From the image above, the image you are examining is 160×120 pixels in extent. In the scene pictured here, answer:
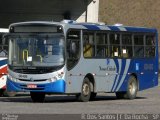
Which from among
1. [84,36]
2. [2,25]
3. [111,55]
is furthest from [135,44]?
[2,25]

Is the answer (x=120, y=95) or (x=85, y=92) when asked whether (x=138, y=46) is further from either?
(x=85, y=92)

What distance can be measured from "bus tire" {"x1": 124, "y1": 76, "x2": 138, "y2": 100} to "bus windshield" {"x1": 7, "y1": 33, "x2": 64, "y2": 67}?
4436 millimetres

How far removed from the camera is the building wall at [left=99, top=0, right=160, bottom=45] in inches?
3278

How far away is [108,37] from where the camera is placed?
27078 millimetres

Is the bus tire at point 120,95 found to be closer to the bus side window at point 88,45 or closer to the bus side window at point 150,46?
the bus side window at point 150,46

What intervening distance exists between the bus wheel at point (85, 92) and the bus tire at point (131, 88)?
8.99 ft

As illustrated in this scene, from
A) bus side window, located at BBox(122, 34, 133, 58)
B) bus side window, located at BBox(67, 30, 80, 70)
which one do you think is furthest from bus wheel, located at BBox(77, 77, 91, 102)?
bus side window, located at BBox(122, 34, 133, 58)

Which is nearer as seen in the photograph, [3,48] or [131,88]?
[131,88]

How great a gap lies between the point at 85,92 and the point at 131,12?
196 ft

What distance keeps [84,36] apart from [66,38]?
1128 millimetres

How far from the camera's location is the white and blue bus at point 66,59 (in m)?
24.7

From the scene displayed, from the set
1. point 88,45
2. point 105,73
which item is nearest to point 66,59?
point 88,45

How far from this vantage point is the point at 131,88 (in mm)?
28438

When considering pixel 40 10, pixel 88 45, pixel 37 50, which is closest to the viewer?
pixel 37 50
